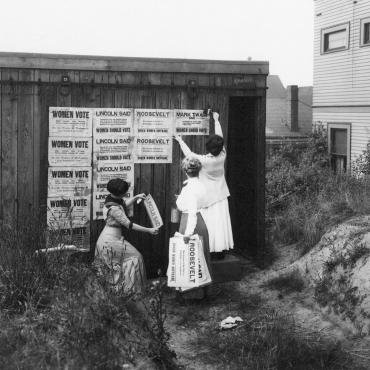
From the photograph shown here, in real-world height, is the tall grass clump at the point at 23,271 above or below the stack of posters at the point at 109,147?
below

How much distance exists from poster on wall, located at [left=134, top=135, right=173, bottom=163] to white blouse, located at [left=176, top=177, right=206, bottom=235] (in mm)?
1107

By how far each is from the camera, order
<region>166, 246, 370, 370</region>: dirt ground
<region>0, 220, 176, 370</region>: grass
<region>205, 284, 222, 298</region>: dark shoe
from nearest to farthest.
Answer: <region>0, 220, 176, 370</region>: grass, <region>166, 246, 370, 370</region>: dirt ground, <region>205, 284, 222, 298</region>: dark shoe

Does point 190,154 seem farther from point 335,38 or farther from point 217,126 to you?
point 335,38

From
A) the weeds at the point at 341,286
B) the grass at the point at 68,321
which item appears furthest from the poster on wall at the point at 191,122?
the grass at the point at 68,321

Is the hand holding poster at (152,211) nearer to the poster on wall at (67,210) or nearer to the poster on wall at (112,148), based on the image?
the poster on wall at (112,148)

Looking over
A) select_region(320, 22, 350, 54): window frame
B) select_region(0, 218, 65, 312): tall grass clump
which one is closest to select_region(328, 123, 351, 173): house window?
select_region(320, 22, 350, 54): window frame

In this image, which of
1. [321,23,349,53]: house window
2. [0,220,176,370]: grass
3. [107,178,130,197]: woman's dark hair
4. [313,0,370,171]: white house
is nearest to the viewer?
[0,220,176,370]: grass

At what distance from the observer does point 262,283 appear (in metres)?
8.43

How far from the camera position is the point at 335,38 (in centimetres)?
2173

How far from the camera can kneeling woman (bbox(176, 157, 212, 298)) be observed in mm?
7398

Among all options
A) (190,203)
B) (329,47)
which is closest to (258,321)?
→ (190,203)

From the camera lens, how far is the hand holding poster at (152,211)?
7.92 m

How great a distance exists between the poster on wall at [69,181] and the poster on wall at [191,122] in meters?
1.51

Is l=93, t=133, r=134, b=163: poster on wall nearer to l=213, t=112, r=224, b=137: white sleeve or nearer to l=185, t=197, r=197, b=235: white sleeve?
l=213, t=112, r=224, b=137: white sleeve
